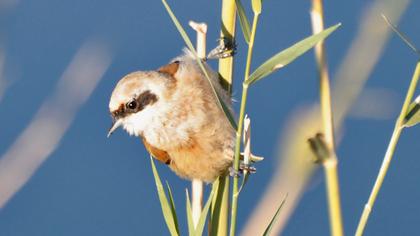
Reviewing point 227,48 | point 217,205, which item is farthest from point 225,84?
point 217,205

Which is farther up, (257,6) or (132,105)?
(257,6)

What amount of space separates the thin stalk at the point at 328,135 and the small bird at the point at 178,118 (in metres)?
0.70

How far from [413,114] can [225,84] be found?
51cm

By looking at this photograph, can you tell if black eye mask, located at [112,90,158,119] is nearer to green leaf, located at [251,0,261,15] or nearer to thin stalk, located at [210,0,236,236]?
thin stalk, located at [210,0,236,236]

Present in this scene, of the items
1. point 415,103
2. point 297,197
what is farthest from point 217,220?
point 415,103

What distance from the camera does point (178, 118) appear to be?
153 centimetres

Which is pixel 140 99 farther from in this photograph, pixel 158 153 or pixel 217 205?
pixel 217 205

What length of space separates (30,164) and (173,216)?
325 millimetres

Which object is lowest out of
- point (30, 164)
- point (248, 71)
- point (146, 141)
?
point (30, 164)

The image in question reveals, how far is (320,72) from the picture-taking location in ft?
2.31

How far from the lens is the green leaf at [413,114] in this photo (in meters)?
0.78

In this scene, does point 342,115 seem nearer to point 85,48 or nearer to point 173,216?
point 173,216

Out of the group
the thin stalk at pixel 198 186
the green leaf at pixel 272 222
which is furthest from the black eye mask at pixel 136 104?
the green leaf at pixel 272 222

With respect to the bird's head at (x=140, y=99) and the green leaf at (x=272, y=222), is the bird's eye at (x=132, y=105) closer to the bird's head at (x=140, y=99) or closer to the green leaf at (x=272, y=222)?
the bird's head at (x=140, y=99)
